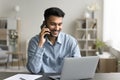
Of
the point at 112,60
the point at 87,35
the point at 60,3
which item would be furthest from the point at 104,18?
the point at 112,60

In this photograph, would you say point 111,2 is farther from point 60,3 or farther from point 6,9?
point 6,9

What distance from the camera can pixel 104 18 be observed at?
7.48 meters

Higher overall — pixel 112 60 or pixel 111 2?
pixel 111 2

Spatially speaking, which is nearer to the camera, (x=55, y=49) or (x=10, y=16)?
(x=55, y=49)

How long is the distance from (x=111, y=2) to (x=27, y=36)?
2.74 metres

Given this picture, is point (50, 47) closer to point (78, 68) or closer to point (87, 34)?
point (78, 68)

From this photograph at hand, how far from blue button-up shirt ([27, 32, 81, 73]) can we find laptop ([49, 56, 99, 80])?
1.00 ft

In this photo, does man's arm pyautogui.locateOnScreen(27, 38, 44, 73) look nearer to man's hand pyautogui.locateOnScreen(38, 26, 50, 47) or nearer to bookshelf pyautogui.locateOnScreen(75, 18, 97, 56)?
man's hand pyautogui.locateOnScreen(38, 26, 50, 47)

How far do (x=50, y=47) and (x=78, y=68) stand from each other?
0.60 metres

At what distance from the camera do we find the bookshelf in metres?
7.55

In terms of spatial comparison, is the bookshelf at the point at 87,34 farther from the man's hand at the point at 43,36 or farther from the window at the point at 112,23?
the man's hand at the point at 43,36

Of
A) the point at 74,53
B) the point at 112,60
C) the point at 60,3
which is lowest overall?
the point at 112,60

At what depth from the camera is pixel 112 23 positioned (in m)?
6.89

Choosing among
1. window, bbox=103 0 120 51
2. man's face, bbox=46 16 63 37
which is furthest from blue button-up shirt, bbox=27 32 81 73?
window, bbox=103 0 120 51
